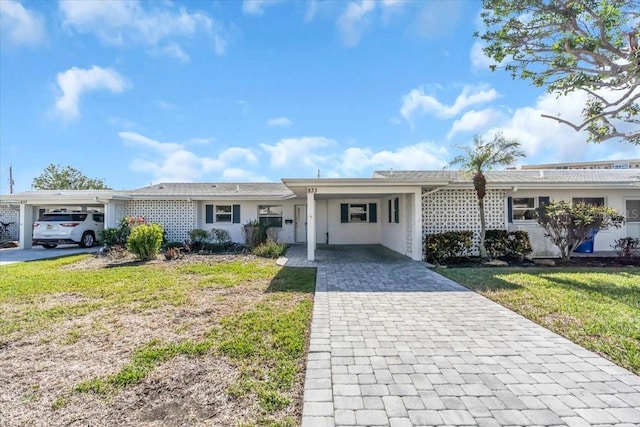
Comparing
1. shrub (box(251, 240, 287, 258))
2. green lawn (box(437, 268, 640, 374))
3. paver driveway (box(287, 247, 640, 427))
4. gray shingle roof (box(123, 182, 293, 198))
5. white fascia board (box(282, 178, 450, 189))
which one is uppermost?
gray shingle roof (box(123, 182, 293, 198))

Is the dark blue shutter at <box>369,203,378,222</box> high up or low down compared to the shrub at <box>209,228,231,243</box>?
up

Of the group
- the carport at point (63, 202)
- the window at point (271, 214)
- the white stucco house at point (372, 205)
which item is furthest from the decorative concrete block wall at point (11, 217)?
the window at point (271, 214)

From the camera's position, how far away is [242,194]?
16.3 m

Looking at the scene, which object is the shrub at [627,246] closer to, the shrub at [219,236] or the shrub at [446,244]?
the shrub at [446,244]

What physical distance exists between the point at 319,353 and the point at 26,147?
2726 cm

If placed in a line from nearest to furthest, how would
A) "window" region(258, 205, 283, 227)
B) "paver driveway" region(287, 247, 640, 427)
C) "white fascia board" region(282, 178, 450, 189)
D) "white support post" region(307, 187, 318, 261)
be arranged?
"paver driveway" region(287, 247, 640, 427) < "white fascia board" region(282, 178, 450, 189) < "white support post" region(307, 187, 318, 261) < "window" region(258, 205, 283, 227)

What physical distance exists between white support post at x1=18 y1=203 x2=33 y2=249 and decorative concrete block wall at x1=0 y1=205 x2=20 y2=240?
15.5 feet

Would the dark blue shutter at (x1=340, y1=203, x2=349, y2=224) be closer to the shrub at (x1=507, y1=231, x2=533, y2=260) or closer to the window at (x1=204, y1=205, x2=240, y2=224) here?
the window at (x1=204, y1=205, x2=240, y2=224)

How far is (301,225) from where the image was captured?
1752cm

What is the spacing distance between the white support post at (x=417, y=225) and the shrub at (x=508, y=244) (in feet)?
7.49

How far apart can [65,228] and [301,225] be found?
10.9 m

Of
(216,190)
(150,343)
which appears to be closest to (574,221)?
(150,343)

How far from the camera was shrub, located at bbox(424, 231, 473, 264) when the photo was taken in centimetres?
1035

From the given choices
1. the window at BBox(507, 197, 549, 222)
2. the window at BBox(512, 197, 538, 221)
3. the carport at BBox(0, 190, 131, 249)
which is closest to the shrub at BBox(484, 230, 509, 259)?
the window at BBox(507, 197, 549, 222)
